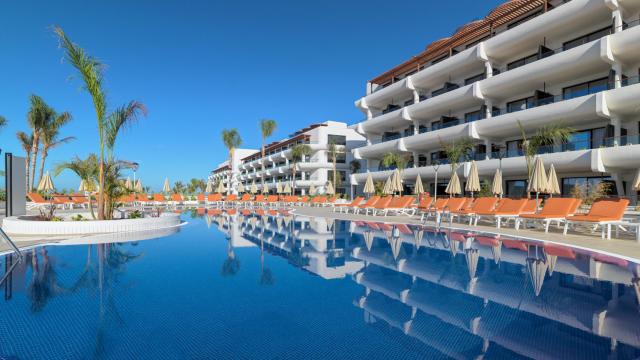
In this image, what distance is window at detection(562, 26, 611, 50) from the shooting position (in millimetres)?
18000

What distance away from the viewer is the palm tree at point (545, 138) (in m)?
17.2

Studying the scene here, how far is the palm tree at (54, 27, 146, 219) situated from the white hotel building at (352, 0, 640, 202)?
789 inches

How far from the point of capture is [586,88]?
18750mm

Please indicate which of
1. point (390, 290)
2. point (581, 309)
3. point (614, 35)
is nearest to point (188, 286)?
point (390, 290)

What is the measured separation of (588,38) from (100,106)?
24286 millimetres

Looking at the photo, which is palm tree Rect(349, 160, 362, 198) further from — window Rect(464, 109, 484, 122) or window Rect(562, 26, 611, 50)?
window Rect(562, 26, 611, 50)

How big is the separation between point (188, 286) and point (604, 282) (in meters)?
5.93

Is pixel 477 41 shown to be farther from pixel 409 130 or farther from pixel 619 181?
pixel 619 181

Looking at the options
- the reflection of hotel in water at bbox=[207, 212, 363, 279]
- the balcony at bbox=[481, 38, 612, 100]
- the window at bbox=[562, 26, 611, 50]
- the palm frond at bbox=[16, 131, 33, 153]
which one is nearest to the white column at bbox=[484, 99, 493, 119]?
the balcony at bbox=[481, 38, 612, 100]

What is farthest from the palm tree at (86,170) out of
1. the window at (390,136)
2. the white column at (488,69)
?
the window at (390,136)

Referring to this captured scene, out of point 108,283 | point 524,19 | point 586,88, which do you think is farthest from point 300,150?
point 108,283

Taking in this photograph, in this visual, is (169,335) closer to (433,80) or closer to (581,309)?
(581,309)

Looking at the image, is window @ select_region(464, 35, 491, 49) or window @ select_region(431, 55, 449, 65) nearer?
window @ select_region(464, 35, 491, 49)

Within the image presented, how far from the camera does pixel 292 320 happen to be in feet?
11.2
